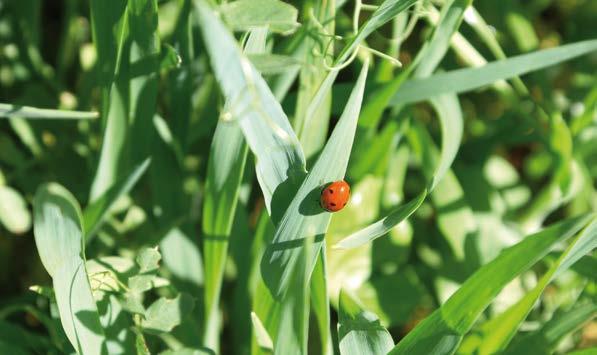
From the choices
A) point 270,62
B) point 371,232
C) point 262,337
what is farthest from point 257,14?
point 262,337

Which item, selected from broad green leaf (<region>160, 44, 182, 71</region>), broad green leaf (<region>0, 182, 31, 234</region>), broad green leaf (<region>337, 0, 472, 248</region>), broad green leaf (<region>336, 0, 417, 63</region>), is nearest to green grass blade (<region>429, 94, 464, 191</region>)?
broad green leaf (<region>337, 0, 472, 248</region>)

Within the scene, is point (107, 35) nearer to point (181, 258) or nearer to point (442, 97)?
point (181, 258)

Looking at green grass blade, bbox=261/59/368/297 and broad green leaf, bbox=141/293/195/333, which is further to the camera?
broad green leaf, bbox=141/293/195/333

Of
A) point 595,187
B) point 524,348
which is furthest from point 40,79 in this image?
point 595,187

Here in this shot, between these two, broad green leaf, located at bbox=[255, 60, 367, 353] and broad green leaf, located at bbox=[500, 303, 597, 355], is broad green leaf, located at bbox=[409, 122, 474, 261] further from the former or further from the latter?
broad green leaf, located at bbox=[255, 60, 367, 353]

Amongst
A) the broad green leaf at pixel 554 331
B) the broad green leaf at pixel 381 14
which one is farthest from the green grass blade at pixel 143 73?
the broad green leaf at pixel 554 331

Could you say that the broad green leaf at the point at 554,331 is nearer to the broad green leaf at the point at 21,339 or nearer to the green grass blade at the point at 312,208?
the green grass blade at the point at 312,208
